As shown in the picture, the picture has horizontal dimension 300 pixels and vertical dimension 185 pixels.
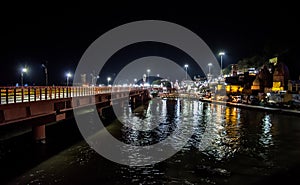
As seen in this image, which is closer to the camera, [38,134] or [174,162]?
[174,162]

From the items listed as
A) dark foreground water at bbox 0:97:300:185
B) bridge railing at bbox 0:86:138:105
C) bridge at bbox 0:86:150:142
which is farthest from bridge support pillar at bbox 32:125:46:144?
bridge railing at bbox 0:86:138:105

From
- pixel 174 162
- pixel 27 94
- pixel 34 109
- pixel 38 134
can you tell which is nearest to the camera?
pixel 174 162

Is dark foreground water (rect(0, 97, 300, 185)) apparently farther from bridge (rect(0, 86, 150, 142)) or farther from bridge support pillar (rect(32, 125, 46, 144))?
bridge (rect(0, 86, 150, 142))

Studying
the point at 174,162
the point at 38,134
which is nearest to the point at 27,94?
the point at 38,134

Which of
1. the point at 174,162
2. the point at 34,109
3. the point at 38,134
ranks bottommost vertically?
the point at 174,162

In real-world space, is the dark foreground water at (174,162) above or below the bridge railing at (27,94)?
below

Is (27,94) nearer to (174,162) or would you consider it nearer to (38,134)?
(38,134)

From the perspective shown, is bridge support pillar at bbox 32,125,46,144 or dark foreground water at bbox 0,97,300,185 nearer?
dark foreground water at bbox 0,97,300,185

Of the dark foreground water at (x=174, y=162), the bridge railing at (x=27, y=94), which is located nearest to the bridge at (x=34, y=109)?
the bridge railing at (x=27, y=94)

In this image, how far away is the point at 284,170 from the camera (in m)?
14.3

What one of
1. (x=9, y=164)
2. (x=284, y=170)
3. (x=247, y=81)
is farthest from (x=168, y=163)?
(x=247, y=81)

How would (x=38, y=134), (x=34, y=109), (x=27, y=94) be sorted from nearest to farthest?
(x=34, y=109), (x=38, y=134), (x=27, y=94)

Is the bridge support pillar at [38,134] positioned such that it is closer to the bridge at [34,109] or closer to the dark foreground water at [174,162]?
the bridge at [34,109]

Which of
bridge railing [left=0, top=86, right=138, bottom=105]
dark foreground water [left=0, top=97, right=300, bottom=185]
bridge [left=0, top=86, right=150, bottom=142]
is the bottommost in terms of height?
dark foreground water [left=0, top=97, right=300, bottom=185]
